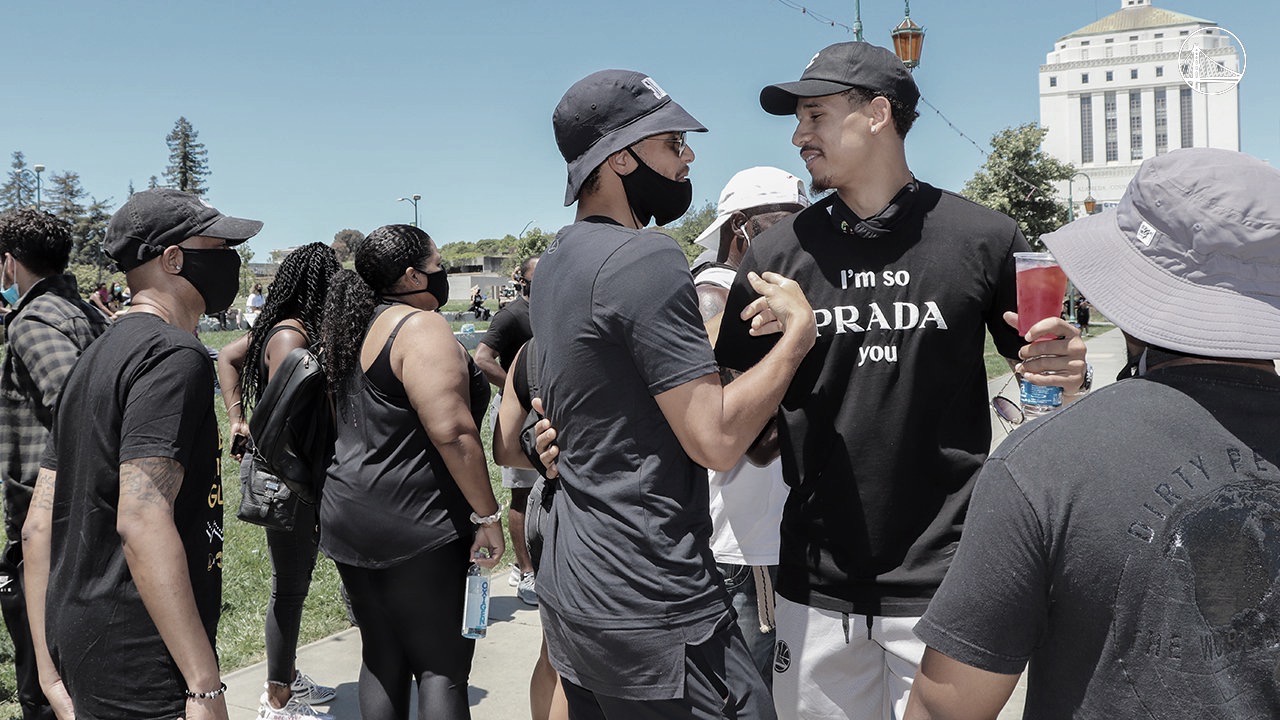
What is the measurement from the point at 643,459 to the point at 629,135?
2.62 feet

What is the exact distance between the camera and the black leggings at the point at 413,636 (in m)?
3.28

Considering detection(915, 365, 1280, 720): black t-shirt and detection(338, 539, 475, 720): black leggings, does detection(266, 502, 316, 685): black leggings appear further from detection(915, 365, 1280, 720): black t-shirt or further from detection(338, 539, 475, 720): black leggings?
detection(915, 365, 1280, 720): black t-shirt

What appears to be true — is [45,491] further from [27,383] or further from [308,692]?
[308,692]

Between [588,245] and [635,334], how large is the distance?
27 centimetres

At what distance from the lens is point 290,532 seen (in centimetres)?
424

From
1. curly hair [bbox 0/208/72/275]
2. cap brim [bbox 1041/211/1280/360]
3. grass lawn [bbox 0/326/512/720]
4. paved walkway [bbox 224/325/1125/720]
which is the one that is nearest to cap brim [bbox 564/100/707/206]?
cap brim [bbox 1041/211/1280/360]

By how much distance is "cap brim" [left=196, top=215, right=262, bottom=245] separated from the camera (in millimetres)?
2678

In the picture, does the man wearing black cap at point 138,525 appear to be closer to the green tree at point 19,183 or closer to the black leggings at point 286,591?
the black leggings at point 286,591

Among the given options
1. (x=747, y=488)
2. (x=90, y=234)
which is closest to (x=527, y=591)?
(x=747, y=488)

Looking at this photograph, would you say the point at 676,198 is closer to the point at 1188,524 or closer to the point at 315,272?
the point at 1188,524

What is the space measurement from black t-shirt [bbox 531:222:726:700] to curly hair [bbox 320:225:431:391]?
5.07 feet

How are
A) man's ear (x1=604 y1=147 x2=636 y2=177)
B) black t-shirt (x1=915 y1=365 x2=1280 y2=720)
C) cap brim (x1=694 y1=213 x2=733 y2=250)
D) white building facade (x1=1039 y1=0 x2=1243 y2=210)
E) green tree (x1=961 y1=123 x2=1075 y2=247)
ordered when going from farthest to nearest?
white building facade (x1=1039 y1=0 x2=1243 y2=210)
green tree (x1=961 y1=123 x2=1075 y2=247)
cap brim (x1=694 y1=213 x2=733 y2=250)
man's ear (x1=604 y1=147 x2=636 y2=177)
black t-shirt (x1=915 y1=365 x2=1280 y2=720)

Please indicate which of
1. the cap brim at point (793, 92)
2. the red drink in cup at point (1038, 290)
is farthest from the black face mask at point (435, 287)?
the red drink in cup at point (1038, 290)

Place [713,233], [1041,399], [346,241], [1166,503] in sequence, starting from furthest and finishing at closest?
[346,241], [713,233], [1041,399], [1166,503]
